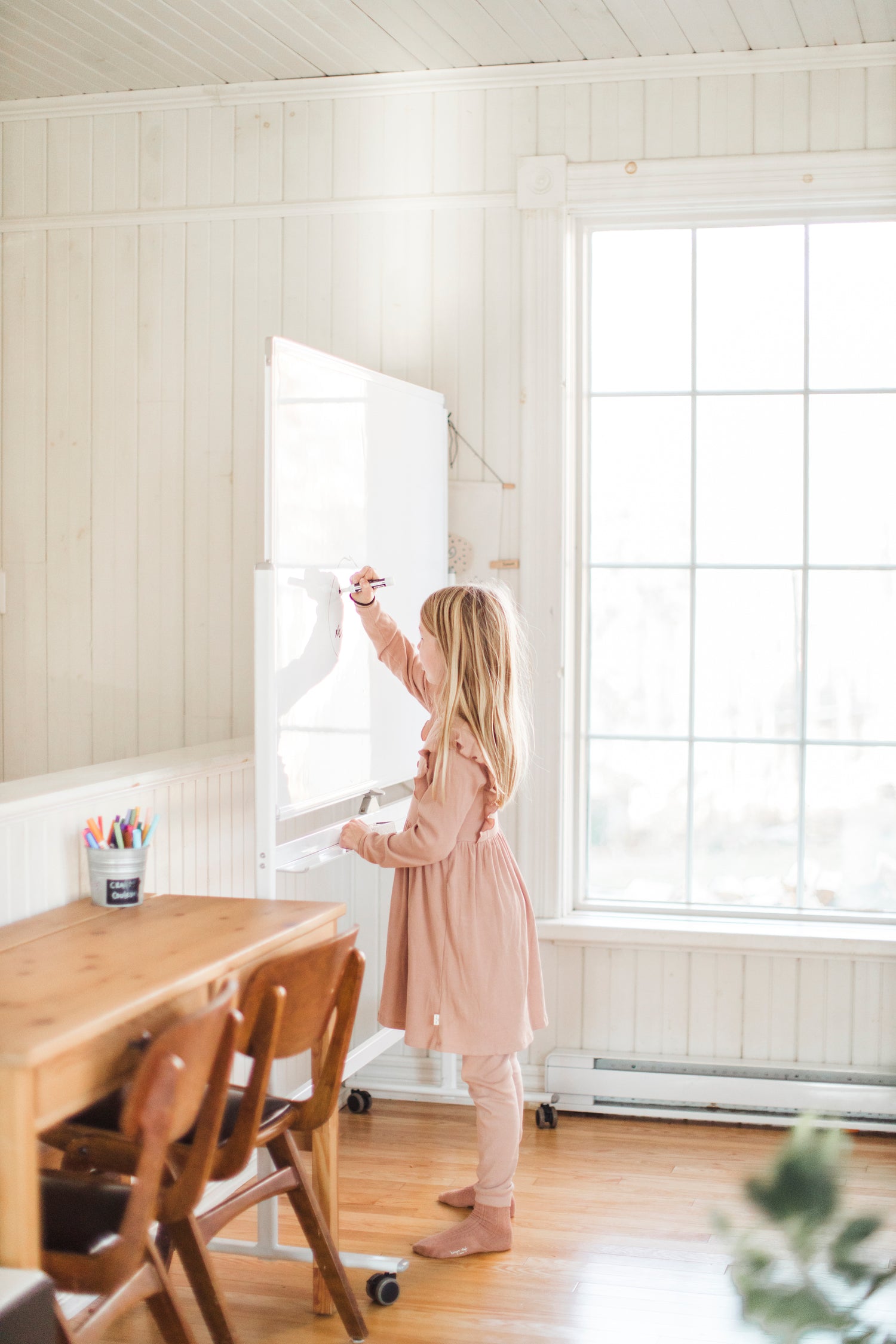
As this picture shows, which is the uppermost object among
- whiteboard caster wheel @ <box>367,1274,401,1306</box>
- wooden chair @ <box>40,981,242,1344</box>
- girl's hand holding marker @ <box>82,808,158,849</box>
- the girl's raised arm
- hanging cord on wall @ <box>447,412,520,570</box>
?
hanging cord on wall @ <box>447,412,520,570</box>

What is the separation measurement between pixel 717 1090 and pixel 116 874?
5.99ft

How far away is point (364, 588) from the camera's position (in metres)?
2.71

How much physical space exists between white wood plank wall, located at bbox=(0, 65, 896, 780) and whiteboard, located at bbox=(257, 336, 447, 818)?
45 cm

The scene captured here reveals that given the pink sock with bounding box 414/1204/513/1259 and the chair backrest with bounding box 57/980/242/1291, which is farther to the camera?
the pink sock with bounding box 414/1204/513/1259

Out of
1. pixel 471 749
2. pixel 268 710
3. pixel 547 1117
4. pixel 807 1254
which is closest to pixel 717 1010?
pixel 547 1117

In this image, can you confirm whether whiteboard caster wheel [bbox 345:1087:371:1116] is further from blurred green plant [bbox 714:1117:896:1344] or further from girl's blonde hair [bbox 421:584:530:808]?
blurred green plant [bbox 714:1117:896:1344]

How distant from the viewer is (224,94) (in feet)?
11.6

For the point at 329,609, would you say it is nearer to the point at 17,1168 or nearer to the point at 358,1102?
the point at 17,1168

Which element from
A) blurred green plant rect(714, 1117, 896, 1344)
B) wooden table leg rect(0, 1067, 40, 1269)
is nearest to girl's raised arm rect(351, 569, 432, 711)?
wooden table leg rect(0, 1067, 40, 1269)

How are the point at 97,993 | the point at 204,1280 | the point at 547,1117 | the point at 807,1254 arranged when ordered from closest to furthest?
the point at 807,1254 → the point at 97,993 → the point at 204,1280 → the point at 547,1117

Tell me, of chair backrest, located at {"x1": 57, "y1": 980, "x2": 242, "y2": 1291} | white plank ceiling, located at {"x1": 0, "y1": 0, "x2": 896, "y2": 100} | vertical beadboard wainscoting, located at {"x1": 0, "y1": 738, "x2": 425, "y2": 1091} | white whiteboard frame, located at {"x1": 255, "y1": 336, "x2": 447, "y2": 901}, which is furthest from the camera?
white plank ceiling, located at {"x1": 0, "y1": 0, "x2": 896, "y2": 100}

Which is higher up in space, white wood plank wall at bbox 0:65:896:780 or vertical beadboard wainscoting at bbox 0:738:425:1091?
white wood plank wall at bbox 0:65:896:780

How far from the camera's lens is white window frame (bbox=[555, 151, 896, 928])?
3268 mm

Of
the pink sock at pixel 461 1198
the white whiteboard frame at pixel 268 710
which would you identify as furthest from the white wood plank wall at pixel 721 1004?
the white whiteboard frame at pixel 268 710
